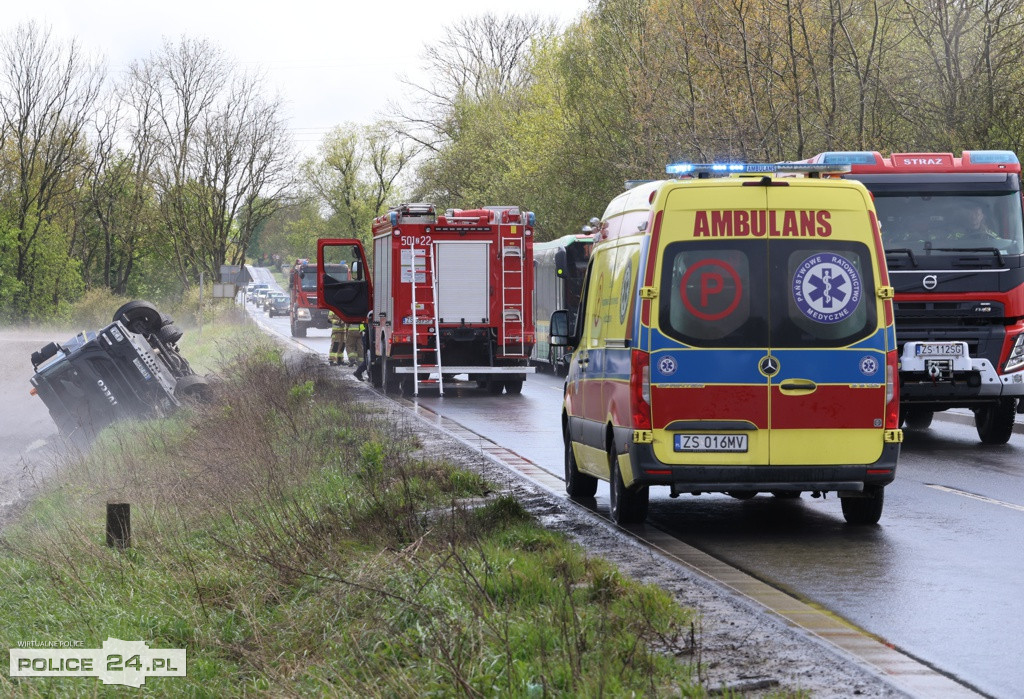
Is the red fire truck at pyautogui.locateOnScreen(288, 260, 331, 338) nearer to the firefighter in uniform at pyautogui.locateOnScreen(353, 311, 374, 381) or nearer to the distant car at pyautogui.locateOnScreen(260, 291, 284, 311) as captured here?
the firefighter in uniform at pyautogui.locateOnScreen(353, 311, 374, 381)

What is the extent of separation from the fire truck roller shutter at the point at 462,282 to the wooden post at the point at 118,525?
A: 16754 mm

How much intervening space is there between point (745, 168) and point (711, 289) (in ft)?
3.65

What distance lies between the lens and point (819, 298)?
10.4m

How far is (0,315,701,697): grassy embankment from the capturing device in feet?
20.4

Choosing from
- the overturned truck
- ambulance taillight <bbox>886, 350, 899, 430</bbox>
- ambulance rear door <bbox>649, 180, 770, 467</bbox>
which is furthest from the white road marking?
the overturned truck

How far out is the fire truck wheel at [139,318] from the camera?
26438 mm

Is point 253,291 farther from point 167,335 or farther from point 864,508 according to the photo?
point 864,508

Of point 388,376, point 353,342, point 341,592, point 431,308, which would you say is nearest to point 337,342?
point 353,342

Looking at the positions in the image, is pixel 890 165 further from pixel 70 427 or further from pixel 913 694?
pixel 70 427

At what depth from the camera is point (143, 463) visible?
18.1 metres

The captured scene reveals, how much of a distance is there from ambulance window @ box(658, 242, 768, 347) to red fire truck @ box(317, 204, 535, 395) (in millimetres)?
17146

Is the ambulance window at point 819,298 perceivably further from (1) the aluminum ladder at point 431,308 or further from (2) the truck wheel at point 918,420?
(1) the aluminum ladder at point 431,308

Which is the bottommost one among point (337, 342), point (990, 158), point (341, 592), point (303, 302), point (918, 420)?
point (918, 420)

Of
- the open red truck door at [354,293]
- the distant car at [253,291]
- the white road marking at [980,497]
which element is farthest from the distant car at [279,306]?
the white road marking at [980,497]
